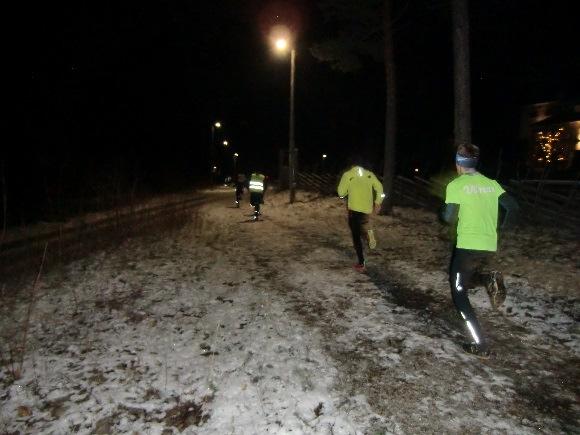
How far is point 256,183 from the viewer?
14.7 meters

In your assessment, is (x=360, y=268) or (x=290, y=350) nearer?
(x=290, y=350)

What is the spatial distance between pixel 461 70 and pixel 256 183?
24.6 ft

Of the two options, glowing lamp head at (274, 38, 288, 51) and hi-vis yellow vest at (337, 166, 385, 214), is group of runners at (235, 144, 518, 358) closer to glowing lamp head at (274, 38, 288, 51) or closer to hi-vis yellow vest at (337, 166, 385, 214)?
hi-vis yellow vest at (337, 166, 385, 214)

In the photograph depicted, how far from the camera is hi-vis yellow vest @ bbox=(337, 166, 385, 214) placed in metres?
7.61

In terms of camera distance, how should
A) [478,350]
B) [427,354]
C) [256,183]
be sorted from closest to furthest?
[478,350] < [427,354] < [256,183]

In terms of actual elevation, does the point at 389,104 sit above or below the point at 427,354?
above

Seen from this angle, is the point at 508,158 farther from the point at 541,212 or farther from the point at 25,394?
the point at 25,394

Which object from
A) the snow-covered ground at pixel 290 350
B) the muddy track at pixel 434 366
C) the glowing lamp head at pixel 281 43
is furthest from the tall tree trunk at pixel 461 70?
the glowing lamp head at pixel 281 43

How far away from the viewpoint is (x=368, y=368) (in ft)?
14.2

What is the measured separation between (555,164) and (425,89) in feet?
48.1

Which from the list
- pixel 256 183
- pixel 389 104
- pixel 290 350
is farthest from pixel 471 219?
pixel 389 104

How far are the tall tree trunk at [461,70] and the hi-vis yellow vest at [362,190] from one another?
10.1ft

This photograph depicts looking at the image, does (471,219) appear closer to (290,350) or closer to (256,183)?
(290,350)

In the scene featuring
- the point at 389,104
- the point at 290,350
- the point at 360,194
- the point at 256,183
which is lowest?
the point at 290,350
